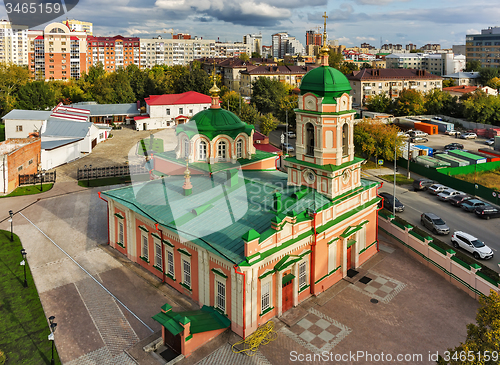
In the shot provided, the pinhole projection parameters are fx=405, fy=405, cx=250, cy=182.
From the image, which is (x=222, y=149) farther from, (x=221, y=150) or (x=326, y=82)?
(x=326, y=82)

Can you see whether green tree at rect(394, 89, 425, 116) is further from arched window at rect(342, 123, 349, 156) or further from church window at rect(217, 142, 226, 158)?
arched window at rect(342, 123, 349, 156)

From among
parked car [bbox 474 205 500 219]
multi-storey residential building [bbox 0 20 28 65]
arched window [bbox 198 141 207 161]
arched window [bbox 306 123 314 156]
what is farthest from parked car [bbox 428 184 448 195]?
multi-storey residential building [bbox 0 20 28 65]

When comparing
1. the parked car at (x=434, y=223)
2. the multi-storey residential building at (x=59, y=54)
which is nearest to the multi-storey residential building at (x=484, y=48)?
the multi-storey residential building at (x=59, y=54)

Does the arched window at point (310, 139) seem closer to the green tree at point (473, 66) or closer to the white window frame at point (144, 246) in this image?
the white window frame at point (144, 246)

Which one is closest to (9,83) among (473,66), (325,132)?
(325,132)

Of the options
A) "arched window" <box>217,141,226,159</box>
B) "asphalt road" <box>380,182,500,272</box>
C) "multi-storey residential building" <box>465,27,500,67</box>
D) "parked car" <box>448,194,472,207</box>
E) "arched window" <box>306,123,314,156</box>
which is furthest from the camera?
"multi-storey residential building" <box>465,27,500,67</box>

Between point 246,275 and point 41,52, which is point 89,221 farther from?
point 41,52
